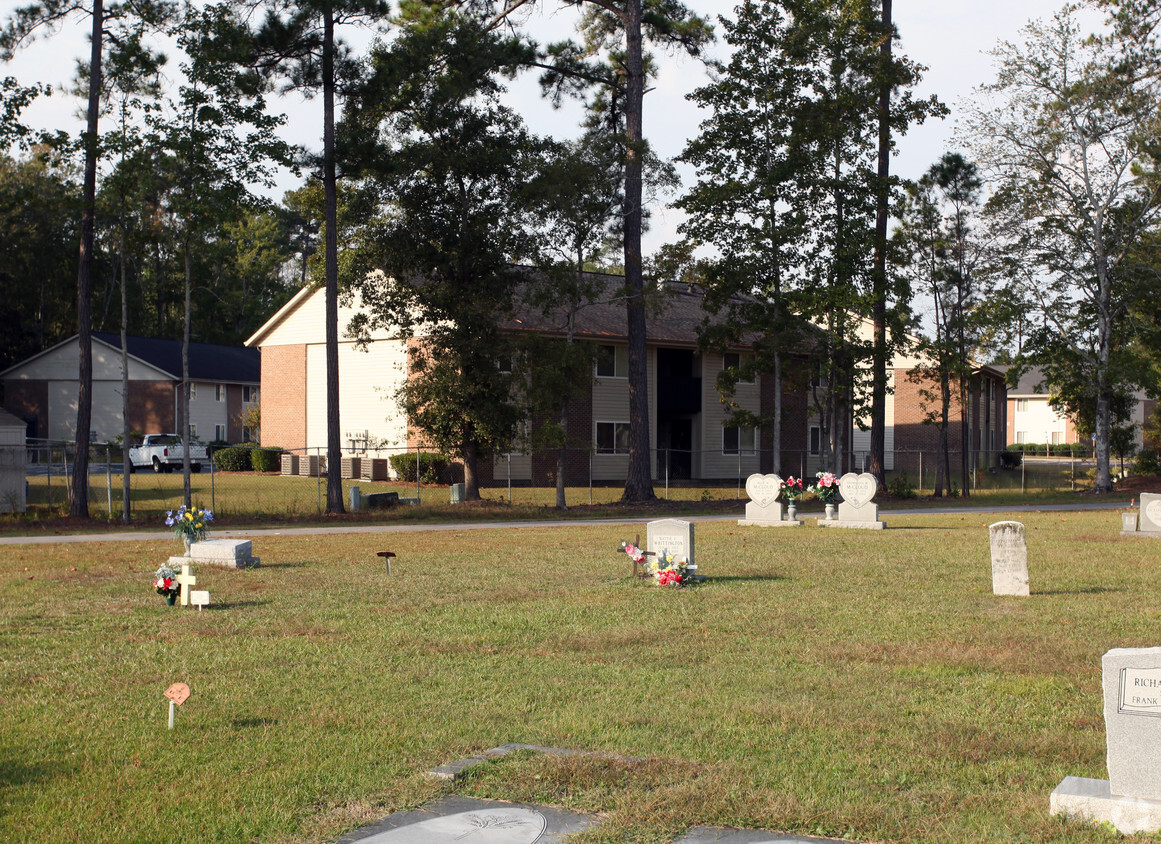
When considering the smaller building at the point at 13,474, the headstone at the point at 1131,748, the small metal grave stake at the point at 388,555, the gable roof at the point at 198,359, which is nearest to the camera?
the headstone at the point at 1131,748

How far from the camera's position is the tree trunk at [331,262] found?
26750 mm

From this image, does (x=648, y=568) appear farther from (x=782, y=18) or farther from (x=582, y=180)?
(x=782, y=18)

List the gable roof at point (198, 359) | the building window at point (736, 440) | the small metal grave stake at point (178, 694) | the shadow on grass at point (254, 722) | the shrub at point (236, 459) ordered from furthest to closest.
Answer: the gable roof at point (198, 359) < the shrub at point (236, 459) < the building window at point (736, 440) < the shadow on grass at point (254, 722) < the small metal grave stake at point (178, 694)

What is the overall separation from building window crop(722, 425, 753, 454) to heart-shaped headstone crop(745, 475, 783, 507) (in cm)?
2239

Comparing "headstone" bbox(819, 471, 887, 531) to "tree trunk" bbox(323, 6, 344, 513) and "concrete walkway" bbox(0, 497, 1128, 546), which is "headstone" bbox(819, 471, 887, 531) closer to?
"concrete walkway" bbox(0, 497, 1128, 546)

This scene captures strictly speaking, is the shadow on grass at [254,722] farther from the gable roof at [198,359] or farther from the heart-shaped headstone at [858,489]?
the gable roof at [198,359]

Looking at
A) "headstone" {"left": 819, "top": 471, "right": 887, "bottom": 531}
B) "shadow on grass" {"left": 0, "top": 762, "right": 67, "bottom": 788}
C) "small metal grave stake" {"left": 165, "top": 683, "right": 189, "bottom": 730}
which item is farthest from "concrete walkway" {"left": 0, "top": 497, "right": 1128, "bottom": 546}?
"shadow on grass" {"left": 0, "top": 762, "right": 67, "bottom": 788}

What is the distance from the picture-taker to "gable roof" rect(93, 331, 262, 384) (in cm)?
5816

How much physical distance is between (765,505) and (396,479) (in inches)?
831

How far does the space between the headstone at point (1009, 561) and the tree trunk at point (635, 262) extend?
61.8 feet

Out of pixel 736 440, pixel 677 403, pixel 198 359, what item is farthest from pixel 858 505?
pixel 198 359

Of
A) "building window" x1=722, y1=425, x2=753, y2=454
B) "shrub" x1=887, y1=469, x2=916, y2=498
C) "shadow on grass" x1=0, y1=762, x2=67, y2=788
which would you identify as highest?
"building window" x1=722, y1=425, x2=753, y2=454

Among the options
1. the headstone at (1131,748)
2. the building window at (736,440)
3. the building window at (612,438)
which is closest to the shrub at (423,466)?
the building window at (612,438)

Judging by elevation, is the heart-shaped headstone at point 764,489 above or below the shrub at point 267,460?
below
